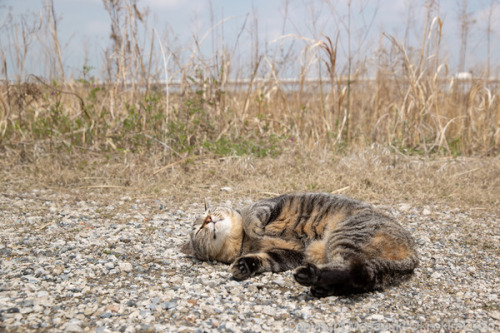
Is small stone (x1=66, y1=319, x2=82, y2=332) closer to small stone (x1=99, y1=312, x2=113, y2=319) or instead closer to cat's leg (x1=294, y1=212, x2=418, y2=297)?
small stone (x1=99, y1=312, x2=113, y2=319)

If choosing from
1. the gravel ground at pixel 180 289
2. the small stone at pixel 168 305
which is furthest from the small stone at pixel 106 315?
the small stone at pixel 168 305

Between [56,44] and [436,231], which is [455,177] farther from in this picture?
[56,44]

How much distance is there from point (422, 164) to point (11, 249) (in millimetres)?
4623

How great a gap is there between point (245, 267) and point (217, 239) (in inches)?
15.6

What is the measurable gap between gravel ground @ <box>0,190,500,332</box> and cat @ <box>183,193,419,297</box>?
0.31 ft

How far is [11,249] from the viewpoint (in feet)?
9.21

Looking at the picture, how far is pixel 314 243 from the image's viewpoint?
2.74 meters

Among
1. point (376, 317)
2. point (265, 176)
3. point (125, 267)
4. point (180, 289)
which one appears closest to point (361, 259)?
point (376, 317)

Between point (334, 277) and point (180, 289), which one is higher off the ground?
point (334, 277)

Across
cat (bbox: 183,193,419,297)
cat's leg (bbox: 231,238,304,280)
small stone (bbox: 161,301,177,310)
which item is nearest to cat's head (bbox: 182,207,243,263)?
cat (bbox: 183,193,419,297)

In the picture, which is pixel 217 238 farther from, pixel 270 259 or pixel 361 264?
pixel 361 264

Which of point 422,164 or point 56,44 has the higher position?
point 56,44

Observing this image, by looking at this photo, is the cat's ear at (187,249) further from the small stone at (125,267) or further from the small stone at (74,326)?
the small stone at (74,326)

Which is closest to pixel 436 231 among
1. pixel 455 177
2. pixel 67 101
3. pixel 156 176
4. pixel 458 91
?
pixel 455 177
